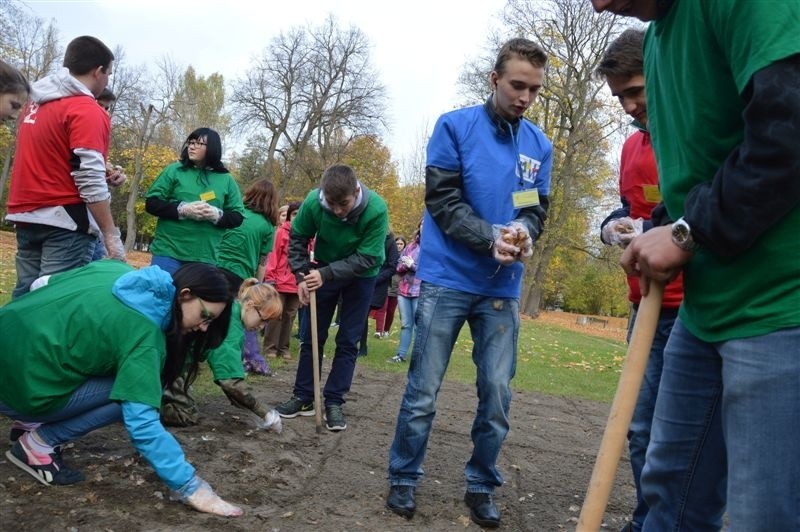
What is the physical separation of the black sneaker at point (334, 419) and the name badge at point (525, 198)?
2.21 meters

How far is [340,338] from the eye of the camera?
4.81 meters

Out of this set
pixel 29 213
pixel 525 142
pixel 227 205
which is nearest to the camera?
pixel 525 142

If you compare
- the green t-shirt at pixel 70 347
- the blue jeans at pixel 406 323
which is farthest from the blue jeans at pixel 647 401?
the blue jeans at pixel 406 323

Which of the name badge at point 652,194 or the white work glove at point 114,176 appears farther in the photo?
the white work glove at point 114,176

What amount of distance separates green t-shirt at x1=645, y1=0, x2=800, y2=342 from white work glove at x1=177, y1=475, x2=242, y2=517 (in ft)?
6.90

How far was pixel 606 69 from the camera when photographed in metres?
2.81

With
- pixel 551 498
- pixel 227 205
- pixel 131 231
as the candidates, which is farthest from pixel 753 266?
A: pixel 131 231

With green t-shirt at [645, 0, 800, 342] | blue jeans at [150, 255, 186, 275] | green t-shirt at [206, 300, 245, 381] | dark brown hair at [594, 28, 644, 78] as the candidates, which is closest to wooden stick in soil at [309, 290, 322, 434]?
green t-shirt at [206, 300, 245, 381]

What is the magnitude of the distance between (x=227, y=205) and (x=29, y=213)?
1647mm

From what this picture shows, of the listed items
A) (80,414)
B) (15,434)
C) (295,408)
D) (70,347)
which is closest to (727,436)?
(70,347)

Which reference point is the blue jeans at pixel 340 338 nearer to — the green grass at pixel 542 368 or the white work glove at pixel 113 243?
the green grass at pixel 542 368

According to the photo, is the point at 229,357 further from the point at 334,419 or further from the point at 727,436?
the point at 727,436

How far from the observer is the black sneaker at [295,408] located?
471cm

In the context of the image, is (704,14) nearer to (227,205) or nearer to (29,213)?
(29,213)
